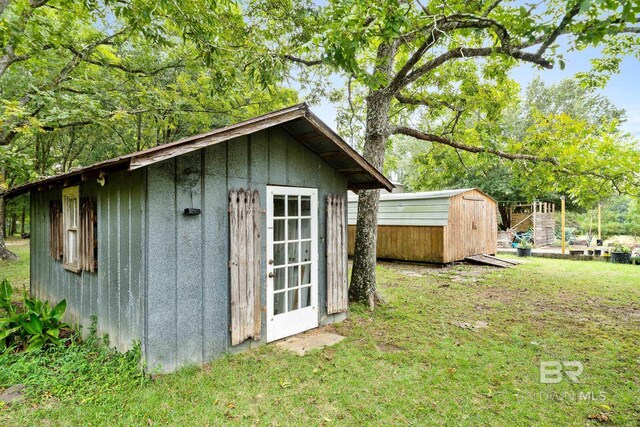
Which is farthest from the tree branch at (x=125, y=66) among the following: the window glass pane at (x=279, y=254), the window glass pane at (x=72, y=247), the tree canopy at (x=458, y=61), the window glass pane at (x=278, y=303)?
the window glass pane at (x=278, y=303)

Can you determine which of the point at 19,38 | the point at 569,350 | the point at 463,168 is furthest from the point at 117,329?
the point at 463,168

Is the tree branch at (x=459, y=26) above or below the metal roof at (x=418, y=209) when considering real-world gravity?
above

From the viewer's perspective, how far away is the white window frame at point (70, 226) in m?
4.46

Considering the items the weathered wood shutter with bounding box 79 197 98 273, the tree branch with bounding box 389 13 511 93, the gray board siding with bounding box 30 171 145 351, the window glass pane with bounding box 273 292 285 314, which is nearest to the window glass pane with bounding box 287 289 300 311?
the window glass pane with bounding box 273 292 285 314

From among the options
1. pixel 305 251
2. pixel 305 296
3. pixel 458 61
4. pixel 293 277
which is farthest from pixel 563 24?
pixel 458 61

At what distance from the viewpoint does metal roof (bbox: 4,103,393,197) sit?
296cm

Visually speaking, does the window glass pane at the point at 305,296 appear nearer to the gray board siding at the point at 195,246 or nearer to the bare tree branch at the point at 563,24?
the gray board siding at the point at 195,246

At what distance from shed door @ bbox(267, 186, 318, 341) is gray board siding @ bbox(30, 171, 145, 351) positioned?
1481 millimetres

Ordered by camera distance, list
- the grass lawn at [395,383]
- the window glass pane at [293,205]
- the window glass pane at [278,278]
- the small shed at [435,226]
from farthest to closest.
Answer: the small shed at [435,226]
the window glass pane at [293,205]
the window glass pane at [278,278]
the grass lawn at [395,383]

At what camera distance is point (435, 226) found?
34.9 ft

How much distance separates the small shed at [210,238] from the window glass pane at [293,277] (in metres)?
0.01

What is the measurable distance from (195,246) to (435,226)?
8679 millimetres

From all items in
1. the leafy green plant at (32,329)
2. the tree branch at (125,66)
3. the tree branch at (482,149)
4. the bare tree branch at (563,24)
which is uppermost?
the tree branch at (125,66)

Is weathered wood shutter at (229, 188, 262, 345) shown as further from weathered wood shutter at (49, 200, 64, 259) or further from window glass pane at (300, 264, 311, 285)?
weathered wood shutter at (49, 200, 64, 259)
